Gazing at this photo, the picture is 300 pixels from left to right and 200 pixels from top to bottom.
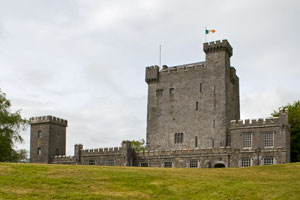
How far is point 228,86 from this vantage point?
189ft

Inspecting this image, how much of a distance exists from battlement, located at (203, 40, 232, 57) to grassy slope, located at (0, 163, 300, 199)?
91.9 feet

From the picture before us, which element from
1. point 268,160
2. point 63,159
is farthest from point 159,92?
point 268,160

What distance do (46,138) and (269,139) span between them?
33761mm

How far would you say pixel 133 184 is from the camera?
88.2 feet

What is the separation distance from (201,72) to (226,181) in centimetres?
3139

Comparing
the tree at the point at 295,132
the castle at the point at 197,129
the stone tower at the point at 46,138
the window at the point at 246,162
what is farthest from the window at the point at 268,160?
the stone tower at the point at 46,138

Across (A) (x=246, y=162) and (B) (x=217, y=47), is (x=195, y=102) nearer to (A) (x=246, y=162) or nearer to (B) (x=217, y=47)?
(B) (x=217, y=47)

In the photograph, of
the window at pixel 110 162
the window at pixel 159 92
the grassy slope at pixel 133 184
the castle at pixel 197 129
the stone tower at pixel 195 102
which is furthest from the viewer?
the window at pixel 159 92

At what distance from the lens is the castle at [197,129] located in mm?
50344

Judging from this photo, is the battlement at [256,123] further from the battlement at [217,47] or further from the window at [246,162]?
the battlement at [217,47]

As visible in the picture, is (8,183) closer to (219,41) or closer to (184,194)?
(184,194)

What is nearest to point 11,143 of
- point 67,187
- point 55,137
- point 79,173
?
point 55,137

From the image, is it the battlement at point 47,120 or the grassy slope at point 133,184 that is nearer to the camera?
the grassy slope at point 133,184

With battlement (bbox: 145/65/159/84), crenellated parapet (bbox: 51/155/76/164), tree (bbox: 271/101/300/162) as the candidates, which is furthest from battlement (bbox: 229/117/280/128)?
crenellated parapet (bbox: 51/155/76/164)
